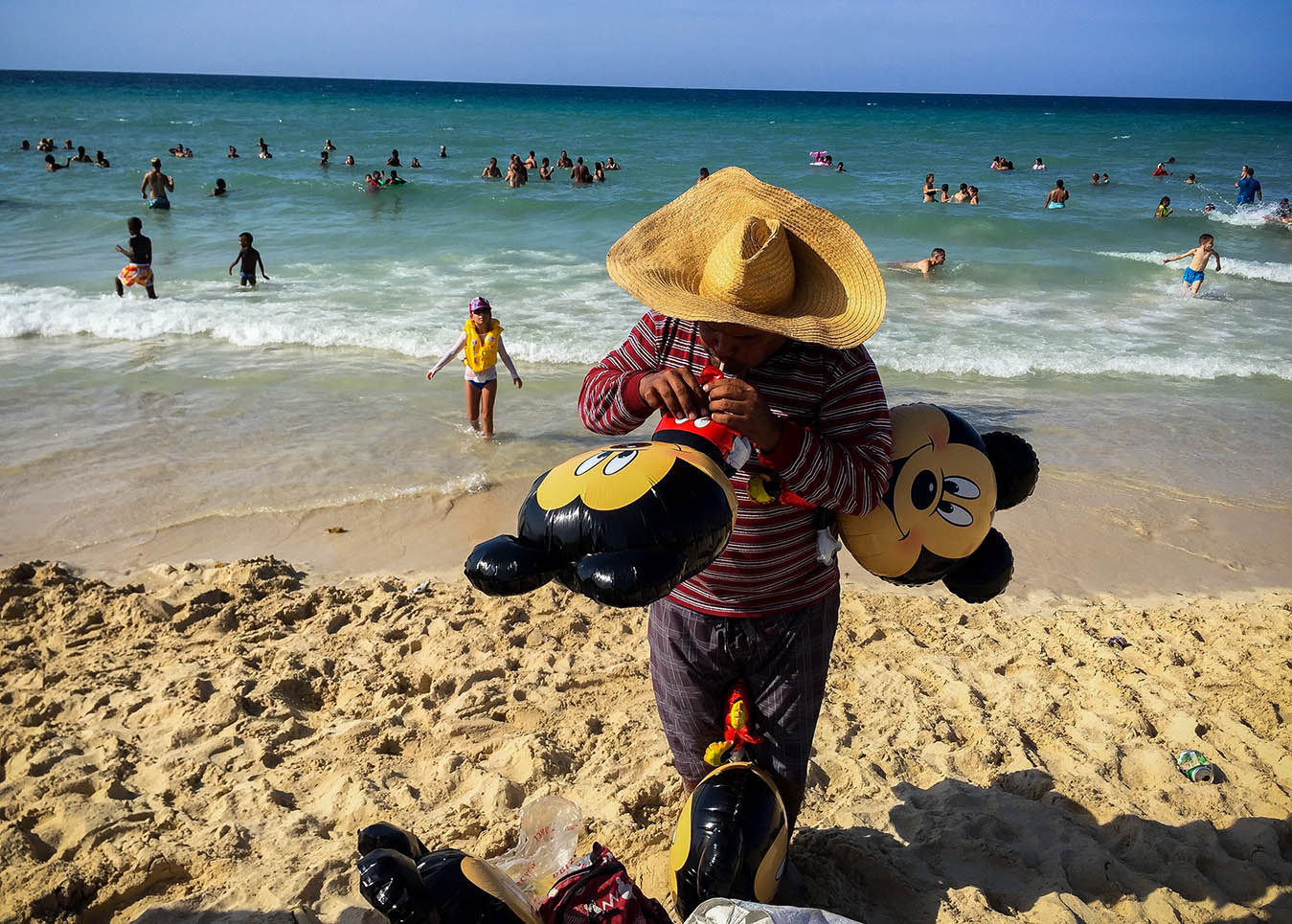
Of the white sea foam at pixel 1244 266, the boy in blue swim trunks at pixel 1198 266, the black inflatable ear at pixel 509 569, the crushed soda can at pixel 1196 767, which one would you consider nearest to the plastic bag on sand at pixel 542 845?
the black inflatable ear at pixel 509 569

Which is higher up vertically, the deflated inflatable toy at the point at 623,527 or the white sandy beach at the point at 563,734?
the deflated inflatable toy at the point at 623,527

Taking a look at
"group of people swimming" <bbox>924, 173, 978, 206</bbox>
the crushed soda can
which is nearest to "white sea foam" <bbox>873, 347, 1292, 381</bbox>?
the crushed soda can

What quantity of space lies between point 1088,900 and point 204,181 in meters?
26.4

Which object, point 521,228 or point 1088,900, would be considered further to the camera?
point 521,228

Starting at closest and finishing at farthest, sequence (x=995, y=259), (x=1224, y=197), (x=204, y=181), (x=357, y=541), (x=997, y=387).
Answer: (x=357, y=541), (x=997, y=387), (x=995, y=259), (x=204, y=181), (x=1224, y=197)

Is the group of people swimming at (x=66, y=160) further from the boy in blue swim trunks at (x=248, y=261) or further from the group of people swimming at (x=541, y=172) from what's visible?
the boy in blue swim trunks at (x=248, y=261)

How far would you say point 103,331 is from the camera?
10805mm

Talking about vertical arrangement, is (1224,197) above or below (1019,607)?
above

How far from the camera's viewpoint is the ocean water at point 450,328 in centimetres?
725

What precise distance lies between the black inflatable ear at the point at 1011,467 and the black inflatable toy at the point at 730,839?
106 centimetres

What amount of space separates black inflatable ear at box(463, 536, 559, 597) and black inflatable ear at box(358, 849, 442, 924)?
64 centimetres

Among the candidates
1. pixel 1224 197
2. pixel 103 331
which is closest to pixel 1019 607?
pixel 103 331

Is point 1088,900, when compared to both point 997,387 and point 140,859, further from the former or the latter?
point 997,387

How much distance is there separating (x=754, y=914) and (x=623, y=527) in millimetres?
899
